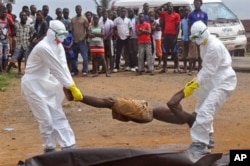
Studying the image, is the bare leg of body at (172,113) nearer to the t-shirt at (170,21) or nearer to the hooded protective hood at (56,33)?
the hooded protective hood at (56,33)

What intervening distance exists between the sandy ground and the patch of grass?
18 centimetres

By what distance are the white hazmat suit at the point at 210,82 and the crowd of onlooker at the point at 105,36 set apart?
8.95 metres

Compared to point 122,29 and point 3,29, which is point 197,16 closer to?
point 122,29

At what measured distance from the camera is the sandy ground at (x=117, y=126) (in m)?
10.6

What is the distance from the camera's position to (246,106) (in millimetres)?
14141

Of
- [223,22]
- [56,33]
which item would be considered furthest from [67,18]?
[56,33]

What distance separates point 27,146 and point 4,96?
18.6ft

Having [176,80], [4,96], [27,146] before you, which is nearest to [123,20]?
[176,80]

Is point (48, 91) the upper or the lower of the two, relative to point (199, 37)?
lower

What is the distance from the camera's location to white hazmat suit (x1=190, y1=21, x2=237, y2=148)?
9.37 meters

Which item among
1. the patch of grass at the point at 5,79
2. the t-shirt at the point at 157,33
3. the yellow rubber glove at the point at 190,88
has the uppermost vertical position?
the yellow rubber glove at the point at 190,88

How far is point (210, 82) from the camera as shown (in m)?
9.69

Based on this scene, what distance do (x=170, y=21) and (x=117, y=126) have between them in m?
7.38

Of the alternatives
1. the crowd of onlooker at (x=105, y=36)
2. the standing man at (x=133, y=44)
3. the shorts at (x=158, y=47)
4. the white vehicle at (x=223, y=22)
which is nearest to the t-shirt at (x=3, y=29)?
the crowd of onlooker at (x=105, y=36)
